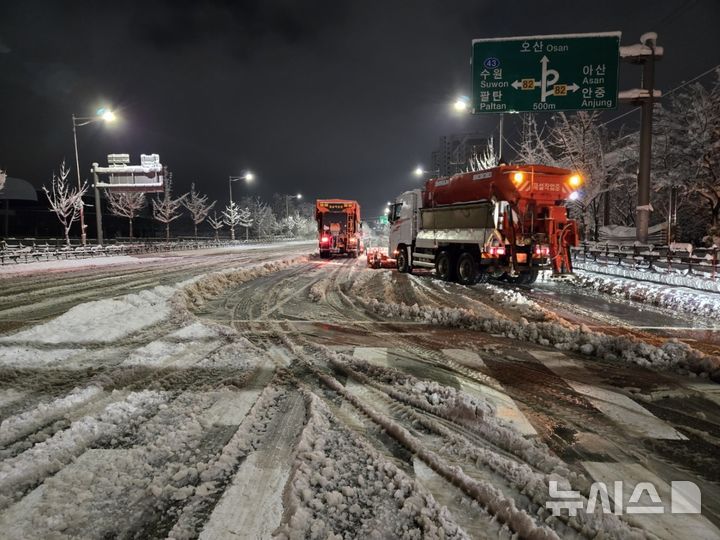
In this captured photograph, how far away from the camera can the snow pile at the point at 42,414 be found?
3.11 metres

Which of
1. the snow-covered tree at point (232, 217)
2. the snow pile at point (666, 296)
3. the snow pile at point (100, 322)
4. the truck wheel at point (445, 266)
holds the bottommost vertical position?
the snow pile at point (666, 296)

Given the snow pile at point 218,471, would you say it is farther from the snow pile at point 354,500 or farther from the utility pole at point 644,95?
the utility pole at point 644,95

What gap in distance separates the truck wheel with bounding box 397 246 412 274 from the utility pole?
34.9 feet

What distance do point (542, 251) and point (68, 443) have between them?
1196 cm

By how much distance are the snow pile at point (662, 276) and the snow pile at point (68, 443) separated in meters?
14.9

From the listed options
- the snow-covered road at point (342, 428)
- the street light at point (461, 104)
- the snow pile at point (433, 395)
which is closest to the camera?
the snow-covered road at point (342, 428)

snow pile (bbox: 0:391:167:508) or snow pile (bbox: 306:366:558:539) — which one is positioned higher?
snow pile (bbox: 0:391:167:508)

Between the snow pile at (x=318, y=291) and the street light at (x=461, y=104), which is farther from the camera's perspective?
the street light at (x=461, y=104)

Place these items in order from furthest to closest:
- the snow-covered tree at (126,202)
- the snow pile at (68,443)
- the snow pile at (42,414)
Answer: the snow-covered tree at (126,202) < the snow pile at (42,414) < the snow pile at (68,443)

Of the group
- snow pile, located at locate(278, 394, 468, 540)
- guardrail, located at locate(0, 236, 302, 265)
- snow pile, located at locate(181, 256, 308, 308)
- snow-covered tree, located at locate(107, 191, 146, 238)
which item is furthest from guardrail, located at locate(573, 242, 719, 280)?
snow-covered tree, located at locate(107, 191, 146, 238)

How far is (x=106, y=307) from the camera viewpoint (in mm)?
7812

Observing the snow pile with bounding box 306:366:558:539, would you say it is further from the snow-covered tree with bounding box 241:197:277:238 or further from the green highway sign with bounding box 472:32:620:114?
the snow-covered tree with bounding box 241:197:277:238
